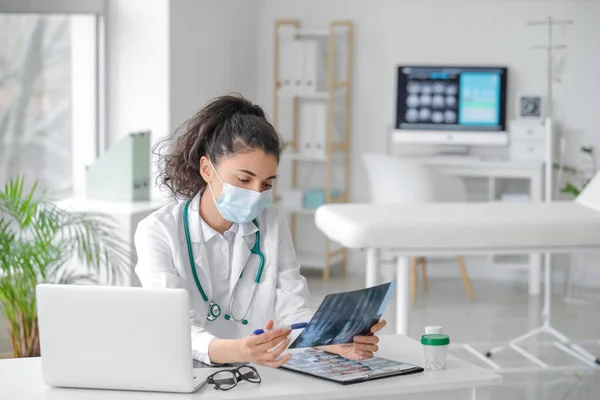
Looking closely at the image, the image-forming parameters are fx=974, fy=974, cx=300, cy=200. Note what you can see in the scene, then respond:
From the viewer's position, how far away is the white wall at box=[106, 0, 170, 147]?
5164 millimetres

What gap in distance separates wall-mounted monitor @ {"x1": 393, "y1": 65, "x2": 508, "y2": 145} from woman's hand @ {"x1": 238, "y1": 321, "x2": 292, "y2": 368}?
435cm

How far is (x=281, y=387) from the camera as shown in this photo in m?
1.84

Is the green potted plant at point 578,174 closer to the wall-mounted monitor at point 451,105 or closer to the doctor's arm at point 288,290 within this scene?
the wall-mounted monitor at point 451,105

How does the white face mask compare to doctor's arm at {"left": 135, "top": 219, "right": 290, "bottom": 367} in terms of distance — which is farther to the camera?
the white face mask

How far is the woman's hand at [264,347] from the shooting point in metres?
1.87

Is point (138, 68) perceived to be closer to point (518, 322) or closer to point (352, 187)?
point (352, 187)

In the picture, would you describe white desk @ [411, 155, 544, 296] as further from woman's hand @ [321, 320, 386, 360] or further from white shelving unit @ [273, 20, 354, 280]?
woman's hand @ [321, 320, 386, 360]

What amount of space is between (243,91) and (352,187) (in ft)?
3.20

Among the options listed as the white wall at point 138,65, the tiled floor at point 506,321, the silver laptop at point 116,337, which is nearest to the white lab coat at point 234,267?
the silver laptop at point 116,337

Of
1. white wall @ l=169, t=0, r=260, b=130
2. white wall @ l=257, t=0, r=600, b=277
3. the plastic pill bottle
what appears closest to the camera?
the plastic pill bottle

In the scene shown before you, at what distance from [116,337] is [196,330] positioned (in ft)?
1.04

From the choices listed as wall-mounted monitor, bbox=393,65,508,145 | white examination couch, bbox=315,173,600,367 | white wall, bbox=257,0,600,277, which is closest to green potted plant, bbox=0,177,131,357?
white examination couch, bbox=315,173,600,367

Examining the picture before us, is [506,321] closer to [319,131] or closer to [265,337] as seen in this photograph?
[319,131]

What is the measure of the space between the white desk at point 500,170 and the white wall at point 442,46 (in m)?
0.51
